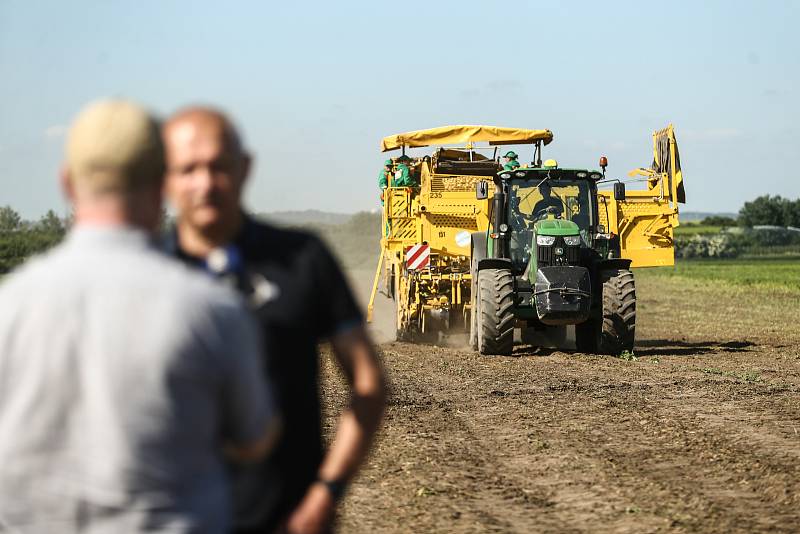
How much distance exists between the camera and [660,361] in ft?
49.3

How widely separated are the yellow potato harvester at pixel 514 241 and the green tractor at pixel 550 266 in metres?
0.01

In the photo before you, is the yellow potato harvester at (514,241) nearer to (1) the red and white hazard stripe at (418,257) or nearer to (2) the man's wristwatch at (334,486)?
(1) the red and white hazard stripe at (418,257)

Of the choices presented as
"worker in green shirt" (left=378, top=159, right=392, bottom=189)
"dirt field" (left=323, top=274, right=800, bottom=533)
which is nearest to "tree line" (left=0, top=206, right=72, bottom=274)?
"worker in green shirt" (left=378, top=159, right=392, bottom=189)

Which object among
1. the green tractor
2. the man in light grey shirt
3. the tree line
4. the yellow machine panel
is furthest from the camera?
the tree line

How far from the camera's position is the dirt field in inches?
261

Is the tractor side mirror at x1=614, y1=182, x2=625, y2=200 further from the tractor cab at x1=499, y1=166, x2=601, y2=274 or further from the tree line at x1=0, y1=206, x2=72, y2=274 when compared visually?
the tree line at x1=0, y1=206, x2=72, y2=274

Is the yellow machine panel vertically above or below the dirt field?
above

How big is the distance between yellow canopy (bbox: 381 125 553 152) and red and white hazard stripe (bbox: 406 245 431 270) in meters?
1.67

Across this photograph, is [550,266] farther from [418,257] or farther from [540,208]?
[418,257]

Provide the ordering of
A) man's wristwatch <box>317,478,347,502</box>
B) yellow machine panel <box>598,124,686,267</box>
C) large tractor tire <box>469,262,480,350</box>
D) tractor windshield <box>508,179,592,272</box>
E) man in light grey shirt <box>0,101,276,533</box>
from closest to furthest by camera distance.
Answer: man in light grey shirt <box>0,101,276,533</box>
man's wristwatch <box>317,478,347,502</box>
tractor windshield <box>508,179,592,272</box>
large tractor tire <box>469,262,480,350</box>
yellow machine panel <box>598,124,686,267</box>

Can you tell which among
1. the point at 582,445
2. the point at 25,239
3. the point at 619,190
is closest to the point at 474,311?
the point at 619,190

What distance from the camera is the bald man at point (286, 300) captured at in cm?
260

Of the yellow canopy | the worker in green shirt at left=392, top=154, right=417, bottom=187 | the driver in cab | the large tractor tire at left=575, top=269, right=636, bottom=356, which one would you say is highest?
the yellow canopy

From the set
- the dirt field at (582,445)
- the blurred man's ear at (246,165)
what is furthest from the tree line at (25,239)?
the blurred man's ear at (246,165)
